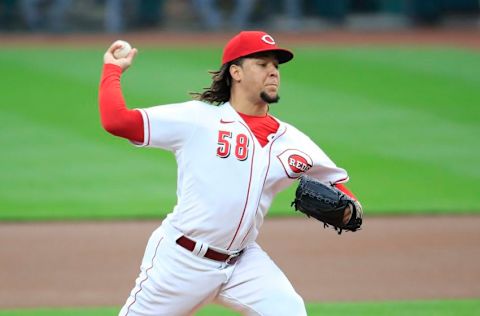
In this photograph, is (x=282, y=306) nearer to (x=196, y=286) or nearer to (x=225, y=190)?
(x=196, y=286)

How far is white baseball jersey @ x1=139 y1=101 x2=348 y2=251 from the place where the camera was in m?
4.71

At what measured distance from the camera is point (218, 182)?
4715 mm

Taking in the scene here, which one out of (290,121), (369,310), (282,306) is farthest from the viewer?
(290,121)

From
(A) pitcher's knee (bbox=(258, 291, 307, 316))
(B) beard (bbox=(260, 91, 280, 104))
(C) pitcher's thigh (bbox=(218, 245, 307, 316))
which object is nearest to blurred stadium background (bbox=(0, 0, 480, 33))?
(B) beard (bbox=(260, 91, 280, 104))

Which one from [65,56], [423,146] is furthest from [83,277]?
[65,56]

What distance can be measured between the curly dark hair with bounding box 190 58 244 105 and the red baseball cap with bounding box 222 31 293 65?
0.28ft

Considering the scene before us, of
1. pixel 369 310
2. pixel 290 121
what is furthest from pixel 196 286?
pixel 290 121

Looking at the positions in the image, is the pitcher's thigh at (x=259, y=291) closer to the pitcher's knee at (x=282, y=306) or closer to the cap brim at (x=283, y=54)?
the pitcher's knee at (x=282, y=306)

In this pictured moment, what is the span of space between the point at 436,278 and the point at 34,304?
298 cm

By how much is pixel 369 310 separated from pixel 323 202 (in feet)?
7.19

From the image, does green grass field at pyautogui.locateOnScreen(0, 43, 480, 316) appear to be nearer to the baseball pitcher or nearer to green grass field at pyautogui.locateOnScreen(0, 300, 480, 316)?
green grass field at pyautogui.locateOnScreen(0, 300, 480, 316)

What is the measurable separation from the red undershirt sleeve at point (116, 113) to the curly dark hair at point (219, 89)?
474 millimetres

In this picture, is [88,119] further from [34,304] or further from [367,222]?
[34,304]

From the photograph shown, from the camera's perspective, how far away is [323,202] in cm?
479
